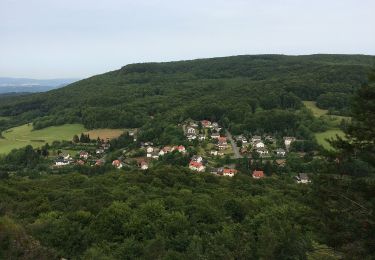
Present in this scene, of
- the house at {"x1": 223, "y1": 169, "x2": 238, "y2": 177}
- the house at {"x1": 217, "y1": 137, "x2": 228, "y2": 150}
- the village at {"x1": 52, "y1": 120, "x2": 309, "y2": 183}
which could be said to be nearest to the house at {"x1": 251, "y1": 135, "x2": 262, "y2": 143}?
the village at {"x1": 52, "y1": 120, "x2": 309, "y2": 183}

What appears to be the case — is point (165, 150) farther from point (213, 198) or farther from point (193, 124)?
point (213, 198)

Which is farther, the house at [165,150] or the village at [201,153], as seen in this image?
the house at [165,150]

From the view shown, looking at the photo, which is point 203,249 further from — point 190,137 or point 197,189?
point 190,137

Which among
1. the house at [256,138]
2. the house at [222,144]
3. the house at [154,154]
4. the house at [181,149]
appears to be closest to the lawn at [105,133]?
the house at [154,154]

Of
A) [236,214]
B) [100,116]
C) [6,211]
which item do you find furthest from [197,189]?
[100,116]

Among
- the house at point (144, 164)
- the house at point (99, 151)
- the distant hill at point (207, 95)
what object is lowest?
the house at point (144, 164)

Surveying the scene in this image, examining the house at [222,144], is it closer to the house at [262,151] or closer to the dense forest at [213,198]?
the house at [262,151]

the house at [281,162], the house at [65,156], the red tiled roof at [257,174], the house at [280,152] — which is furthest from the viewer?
the house at [65,156]
